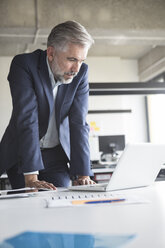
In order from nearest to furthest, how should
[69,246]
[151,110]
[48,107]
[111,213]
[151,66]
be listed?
[69,246] → [111,213] → [48,107] → [151,66] → [151,110]

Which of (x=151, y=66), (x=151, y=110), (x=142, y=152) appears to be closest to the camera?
(x=142, y=152)

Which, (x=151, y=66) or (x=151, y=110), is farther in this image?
(x=151, y=110)

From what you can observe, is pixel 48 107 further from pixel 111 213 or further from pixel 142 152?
pixel 111 213

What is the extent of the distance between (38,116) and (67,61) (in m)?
0.31

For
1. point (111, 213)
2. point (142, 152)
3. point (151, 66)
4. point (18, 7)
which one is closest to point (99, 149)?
point (18, 7)

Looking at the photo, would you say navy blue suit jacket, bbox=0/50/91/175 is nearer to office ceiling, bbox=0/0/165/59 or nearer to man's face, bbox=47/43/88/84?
man's face, bbox=47/43/88/84

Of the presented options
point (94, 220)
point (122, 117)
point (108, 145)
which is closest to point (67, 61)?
point (94, 220)

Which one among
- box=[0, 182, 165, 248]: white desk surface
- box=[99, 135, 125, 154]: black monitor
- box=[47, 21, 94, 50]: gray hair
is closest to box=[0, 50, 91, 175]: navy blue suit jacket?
box=[47, 21, 94, 50]: gray hair

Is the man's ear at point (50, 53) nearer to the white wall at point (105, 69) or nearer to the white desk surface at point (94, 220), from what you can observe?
the white desk surface at point (94, 220)

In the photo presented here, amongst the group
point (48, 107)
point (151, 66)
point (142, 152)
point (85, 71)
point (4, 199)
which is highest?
point (151, 66)

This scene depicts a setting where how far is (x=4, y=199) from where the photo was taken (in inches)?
47.8

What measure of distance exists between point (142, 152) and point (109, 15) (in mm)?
3392

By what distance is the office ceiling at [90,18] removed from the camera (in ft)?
13.7

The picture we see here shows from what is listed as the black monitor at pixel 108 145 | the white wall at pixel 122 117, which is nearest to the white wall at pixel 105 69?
the white wall at pixel 122 117
